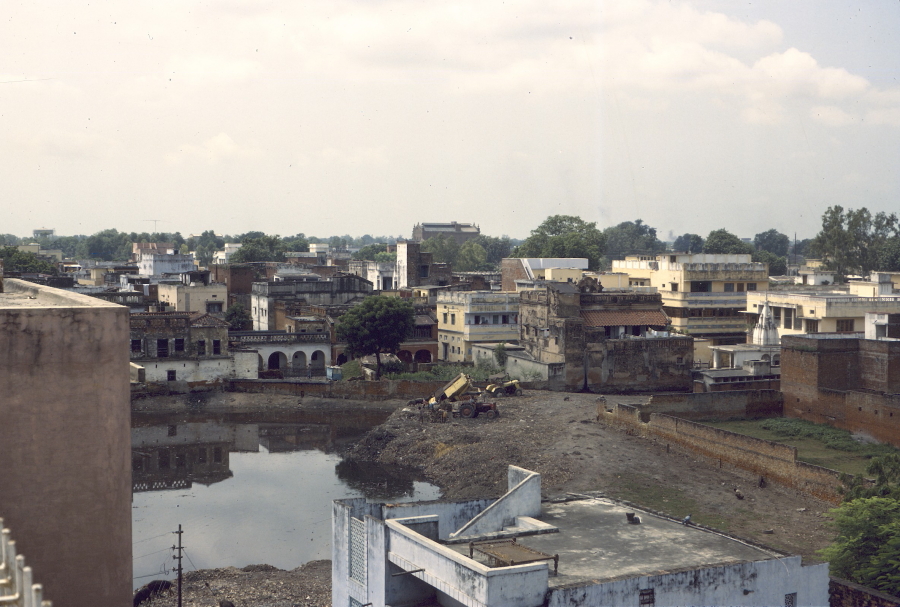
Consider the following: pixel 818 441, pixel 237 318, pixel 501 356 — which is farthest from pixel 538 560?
pixel 237 318

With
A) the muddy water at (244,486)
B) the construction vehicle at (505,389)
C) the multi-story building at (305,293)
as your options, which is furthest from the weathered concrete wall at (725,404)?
the multi-story building at (305,293)

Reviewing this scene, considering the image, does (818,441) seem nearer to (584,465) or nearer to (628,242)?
(584,465)

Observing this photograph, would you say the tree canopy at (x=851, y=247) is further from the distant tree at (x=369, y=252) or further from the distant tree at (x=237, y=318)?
the distant tree at (x=369, y=252)

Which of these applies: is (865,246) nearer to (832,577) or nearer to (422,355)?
(422,355)

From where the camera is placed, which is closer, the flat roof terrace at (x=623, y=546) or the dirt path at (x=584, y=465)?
the flat roof terrace at (x=623, y=546)

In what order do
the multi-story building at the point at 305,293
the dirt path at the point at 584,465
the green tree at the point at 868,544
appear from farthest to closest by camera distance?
the multi-story building at the point at 305,293 → the dirt path at the point at 584,465 → the green tree at the point at 868,544

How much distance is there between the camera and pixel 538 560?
15.0m

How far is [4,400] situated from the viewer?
1084 cm

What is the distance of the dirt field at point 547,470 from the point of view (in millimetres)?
23578

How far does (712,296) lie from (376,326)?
21.0m

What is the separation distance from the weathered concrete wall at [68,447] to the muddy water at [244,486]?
13.5 meters

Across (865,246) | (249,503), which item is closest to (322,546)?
(249,503)

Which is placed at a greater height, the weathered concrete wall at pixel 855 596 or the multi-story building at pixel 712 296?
the multi-story building at pixel 712 296

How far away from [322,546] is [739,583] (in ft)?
48.8
